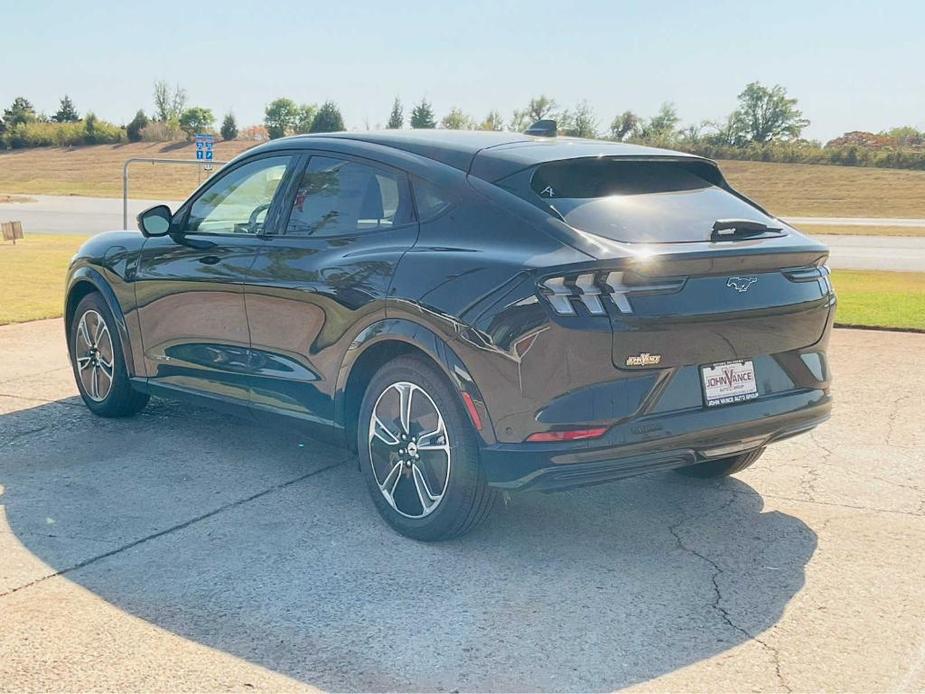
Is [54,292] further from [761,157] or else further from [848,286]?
[761,157]

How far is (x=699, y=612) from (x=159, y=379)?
3.50m

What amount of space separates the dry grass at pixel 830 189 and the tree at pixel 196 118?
38.8m

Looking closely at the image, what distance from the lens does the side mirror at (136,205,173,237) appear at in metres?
5.68

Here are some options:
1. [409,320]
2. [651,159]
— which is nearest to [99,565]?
[409,320]

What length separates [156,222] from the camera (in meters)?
5.68

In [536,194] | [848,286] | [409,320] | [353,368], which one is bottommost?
[848,286]

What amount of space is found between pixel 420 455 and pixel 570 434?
782 mm

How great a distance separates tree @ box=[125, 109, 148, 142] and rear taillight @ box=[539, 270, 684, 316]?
73.6 m

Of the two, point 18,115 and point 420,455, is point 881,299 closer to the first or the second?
point 420,455

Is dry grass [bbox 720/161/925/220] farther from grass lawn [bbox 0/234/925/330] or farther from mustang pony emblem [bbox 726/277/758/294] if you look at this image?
mustang pony emblem [bbox 726/277/758/294]

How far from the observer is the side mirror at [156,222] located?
18.6 feet

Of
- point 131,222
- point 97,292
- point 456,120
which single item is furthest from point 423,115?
point 97,292

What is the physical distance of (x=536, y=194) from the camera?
13.6 feet

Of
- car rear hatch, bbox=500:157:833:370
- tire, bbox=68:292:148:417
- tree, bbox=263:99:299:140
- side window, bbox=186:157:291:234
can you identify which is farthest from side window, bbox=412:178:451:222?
tree, bbox=263:99:299:140
